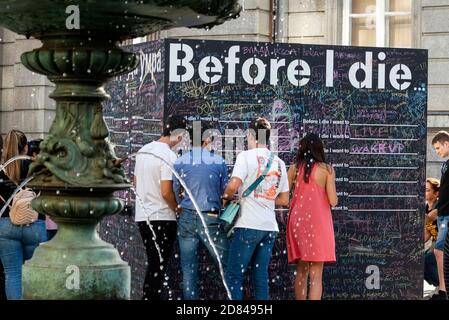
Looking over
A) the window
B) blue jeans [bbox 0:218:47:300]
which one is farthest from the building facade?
blue jeans [bbox 0:218:47:300]

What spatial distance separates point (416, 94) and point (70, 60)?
6272 mm

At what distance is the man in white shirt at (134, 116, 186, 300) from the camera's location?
10094mm

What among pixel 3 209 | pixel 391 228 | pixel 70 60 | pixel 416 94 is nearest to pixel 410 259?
pixel 391 228

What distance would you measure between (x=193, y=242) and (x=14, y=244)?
4.64 ft

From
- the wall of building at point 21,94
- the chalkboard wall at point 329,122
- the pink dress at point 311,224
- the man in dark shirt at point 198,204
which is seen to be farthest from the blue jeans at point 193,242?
the wall of building at point 21,94

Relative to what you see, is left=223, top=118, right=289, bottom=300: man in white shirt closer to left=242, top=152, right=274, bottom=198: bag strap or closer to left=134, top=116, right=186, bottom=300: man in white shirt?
left=242, top=152, right=274, bottom=198: bag strap

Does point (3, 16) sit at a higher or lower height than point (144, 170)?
higher

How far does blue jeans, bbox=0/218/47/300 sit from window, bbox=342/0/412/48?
9.17 metres

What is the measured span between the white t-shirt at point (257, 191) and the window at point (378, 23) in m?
8.26

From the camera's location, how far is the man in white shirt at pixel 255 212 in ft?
32.6
